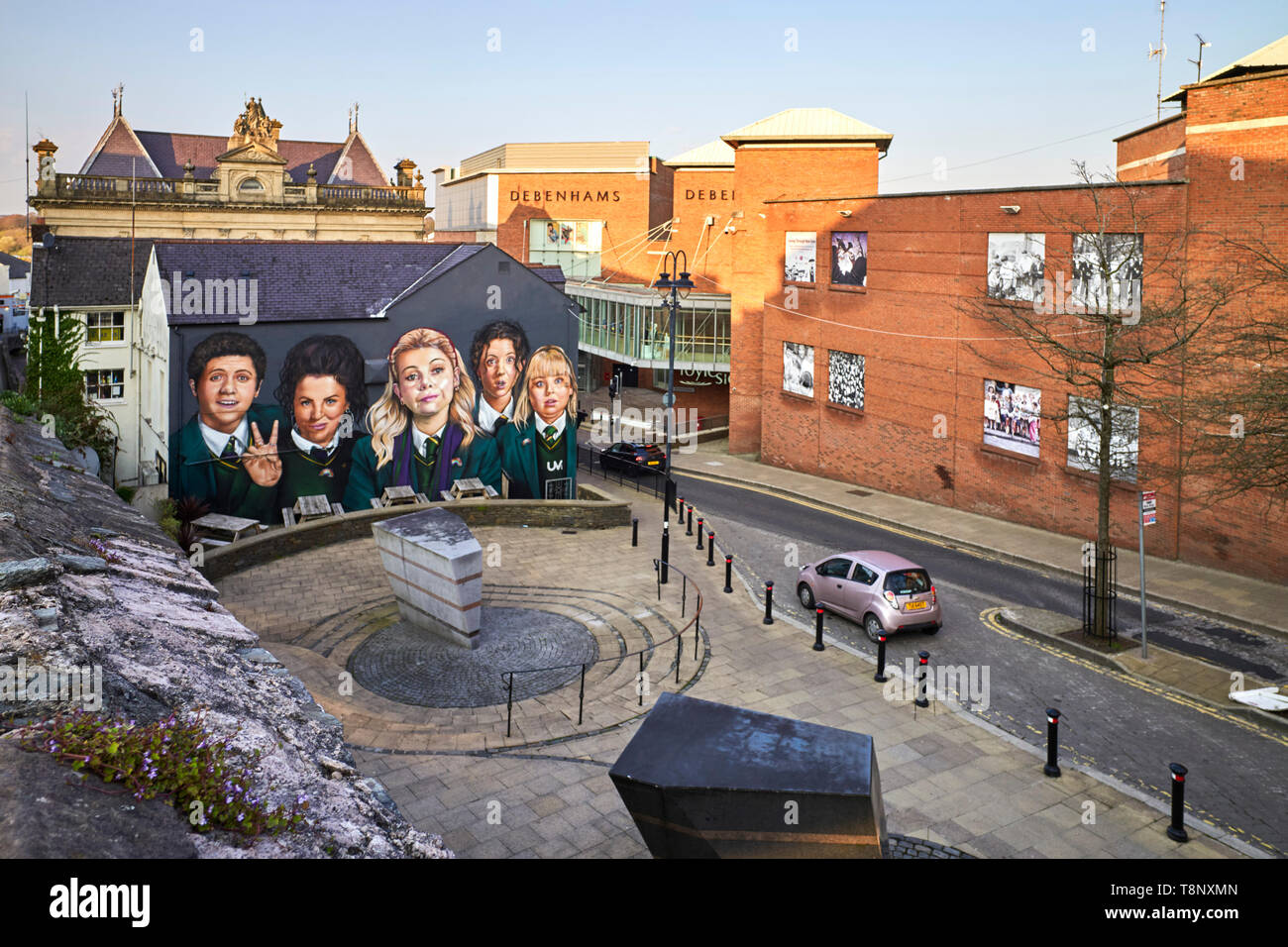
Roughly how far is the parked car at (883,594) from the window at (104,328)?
25898 mm

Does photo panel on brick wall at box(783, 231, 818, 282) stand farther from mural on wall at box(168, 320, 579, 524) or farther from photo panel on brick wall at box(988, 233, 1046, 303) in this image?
mural on wall at box(168, 320, 579, 524)

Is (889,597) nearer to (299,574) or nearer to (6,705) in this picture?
(299,574)

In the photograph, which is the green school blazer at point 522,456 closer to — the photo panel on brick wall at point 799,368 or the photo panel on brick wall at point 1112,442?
the photo panel on brick wall at point 799,368

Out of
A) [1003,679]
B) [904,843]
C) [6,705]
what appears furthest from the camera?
[1003,679]

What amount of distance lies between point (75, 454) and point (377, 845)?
56.0 feet

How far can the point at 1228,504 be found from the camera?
23.0 meters

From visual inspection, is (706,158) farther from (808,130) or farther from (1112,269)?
(1112,269)

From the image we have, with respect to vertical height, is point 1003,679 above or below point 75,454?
below

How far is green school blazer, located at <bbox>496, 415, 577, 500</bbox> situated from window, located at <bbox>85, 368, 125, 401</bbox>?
13.2 metres
